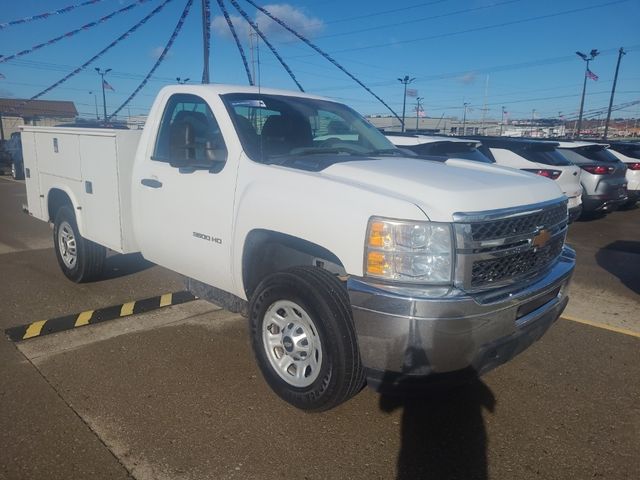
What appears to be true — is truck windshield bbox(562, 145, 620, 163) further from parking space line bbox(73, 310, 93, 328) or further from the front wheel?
parking space line bbox(73, 310, 93, 328)

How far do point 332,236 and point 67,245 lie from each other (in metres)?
4.22

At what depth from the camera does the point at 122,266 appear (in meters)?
6.67

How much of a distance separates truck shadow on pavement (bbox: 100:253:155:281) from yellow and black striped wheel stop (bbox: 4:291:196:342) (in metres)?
1.02

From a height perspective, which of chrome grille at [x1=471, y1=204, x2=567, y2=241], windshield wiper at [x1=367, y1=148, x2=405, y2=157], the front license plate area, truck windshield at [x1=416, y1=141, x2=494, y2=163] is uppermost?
windshield wiper at [x1=367, y1=148, x2=405, y2=157]

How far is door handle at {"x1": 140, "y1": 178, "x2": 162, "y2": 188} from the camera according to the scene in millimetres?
4289

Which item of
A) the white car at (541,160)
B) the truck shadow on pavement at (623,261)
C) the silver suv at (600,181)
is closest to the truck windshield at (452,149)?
the white car at (541,160)

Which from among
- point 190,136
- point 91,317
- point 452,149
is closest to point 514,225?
point 190,136

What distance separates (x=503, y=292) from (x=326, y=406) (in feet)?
4.09

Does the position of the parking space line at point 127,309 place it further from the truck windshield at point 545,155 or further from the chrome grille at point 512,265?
the truck windshield at point 545,155

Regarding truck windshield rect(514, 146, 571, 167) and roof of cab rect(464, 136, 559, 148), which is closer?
truck windshield rect(514, 146, 571, 167)

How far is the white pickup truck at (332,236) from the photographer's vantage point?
8.89ft

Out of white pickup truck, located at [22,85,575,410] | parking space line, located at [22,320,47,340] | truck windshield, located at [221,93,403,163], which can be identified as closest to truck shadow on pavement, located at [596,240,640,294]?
white pickup truck, located at [22,85,575,410]

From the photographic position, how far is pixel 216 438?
3.00m

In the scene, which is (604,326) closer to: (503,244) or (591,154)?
(503,244)
